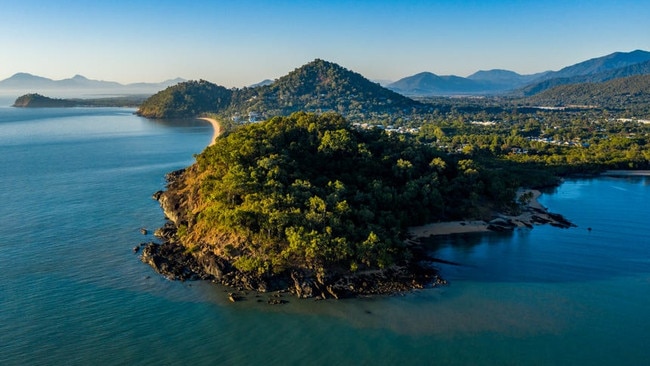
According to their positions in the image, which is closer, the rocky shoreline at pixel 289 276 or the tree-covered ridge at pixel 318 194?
the rocky shoreline at pixel 289 276

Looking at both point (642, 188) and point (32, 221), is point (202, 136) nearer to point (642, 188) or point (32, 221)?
point (32, 221)

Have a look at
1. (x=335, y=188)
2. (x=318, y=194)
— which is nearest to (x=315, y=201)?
(x=318, y=194)

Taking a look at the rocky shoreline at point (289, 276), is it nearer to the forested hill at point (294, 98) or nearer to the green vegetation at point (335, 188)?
the green vegetation at point (335, 188)

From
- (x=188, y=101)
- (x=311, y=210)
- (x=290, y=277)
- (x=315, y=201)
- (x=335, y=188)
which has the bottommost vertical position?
(x=290, y=277)

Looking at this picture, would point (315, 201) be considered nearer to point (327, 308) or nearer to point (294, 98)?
point (327, 308)

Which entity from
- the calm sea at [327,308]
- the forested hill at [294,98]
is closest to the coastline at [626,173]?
the calm sea at [327,308]

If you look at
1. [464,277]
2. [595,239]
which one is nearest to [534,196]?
[595,239]

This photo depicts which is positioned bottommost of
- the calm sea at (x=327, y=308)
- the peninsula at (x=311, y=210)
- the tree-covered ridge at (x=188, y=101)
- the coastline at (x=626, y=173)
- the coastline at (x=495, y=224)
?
the calm sea at (x=327, y=308)
